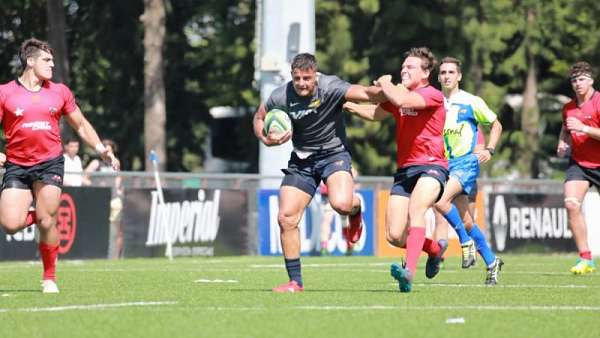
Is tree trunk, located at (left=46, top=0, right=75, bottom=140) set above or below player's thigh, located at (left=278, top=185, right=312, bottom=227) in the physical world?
above

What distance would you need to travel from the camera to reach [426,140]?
43.7 ft

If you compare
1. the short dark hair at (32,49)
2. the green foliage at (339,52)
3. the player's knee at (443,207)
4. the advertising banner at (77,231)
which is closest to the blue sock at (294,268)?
the short dark hair at (32,49)

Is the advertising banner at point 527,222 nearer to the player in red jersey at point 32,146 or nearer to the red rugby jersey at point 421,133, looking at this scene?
the red rugby jersey at point 421,133

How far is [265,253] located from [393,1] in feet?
64.2

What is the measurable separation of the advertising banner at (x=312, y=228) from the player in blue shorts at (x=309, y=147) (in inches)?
481

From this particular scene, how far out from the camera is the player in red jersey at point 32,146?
1310 centimetres

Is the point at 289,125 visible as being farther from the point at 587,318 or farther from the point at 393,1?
the point at 393,1

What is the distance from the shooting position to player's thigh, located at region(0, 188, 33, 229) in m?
13.1

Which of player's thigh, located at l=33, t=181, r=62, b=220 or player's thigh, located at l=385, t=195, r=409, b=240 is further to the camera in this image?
player's thigh, located at l=385, t=195, r=409, b=240

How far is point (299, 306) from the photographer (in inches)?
447

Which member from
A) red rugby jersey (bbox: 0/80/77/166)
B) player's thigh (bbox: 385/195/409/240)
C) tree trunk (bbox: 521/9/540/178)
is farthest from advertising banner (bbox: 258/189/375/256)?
tree trunk (bbox: 521/9/540/178)

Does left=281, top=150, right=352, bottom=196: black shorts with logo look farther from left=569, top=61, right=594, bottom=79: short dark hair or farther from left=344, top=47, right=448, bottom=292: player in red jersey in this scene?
→ left=569, top=61, right=594, bottom=79: short dark hair

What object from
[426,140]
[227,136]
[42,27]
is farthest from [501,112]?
[426,140]

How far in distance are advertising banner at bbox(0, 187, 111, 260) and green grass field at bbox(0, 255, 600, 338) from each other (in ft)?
15.9
